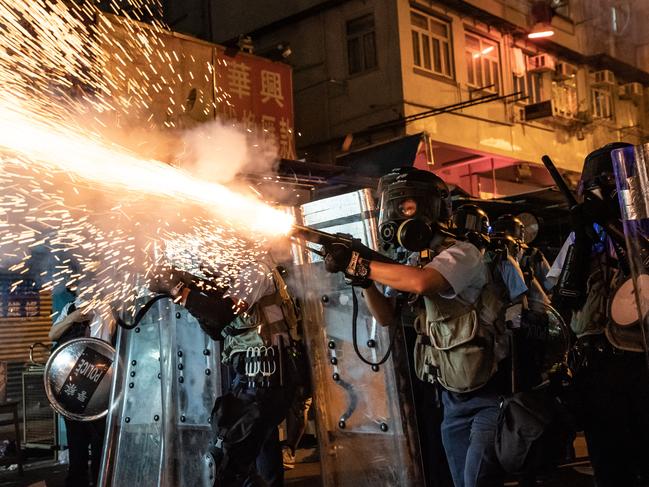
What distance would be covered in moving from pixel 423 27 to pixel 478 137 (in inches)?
106

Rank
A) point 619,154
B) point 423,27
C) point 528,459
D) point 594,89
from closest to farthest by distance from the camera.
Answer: point 619,154 < point 528,459 < point 423,27 < point 594,89

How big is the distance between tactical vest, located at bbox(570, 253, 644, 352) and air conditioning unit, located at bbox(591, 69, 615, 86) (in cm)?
1782

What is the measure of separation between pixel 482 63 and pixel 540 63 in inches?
93.4

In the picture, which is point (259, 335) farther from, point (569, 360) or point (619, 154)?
point (619, 154)

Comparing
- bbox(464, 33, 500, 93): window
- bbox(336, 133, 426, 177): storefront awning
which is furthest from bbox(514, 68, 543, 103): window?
bbox(336, 133, 426, 177): storefront awning

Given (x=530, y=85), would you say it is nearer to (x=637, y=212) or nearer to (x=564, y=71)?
(x=564, y=71)

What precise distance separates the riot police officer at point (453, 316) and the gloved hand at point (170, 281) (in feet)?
4.79

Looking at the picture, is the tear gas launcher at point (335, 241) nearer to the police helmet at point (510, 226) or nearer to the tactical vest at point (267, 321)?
the tactical vest at point (267, 321)

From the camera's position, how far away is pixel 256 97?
13414 millimetres

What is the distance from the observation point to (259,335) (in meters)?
4.96

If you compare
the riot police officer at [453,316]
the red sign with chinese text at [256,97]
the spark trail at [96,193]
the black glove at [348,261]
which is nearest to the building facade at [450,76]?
the red sign with chinese text at [256,97]

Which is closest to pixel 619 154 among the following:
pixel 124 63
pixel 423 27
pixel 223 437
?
pixel 223 437

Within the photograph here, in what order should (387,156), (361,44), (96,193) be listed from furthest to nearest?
(361,44), (387,156), (96,193)

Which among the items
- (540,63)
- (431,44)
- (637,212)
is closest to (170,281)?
(637,212)
